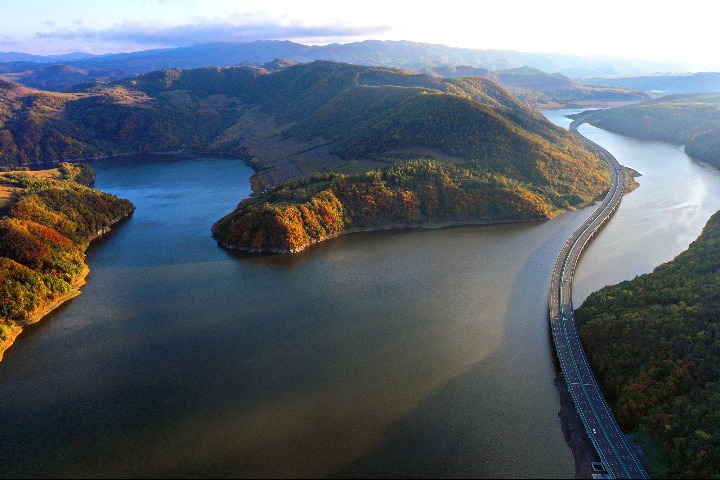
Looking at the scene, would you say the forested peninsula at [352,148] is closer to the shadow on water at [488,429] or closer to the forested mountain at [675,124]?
the shadow on water at [488,429]

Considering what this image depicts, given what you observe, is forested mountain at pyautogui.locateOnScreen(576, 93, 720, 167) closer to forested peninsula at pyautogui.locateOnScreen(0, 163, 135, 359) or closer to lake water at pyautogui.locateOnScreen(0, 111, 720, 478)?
lake water at pyautogui.locateOnScreen(0, 111, 720, 478)

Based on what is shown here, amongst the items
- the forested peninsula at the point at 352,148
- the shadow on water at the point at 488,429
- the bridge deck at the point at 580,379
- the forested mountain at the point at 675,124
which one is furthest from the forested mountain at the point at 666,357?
the forested mountain at the point at 675,124

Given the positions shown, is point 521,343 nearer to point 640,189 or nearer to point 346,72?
point 640,189

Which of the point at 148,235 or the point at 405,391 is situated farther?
the point at 148,235

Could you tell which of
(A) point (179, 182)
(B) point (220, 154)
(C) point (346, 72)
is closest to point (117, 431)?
(A) point (179, 182)

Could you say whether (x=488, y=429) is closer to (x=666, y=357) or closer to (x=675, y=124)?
(x=666, y=357)
